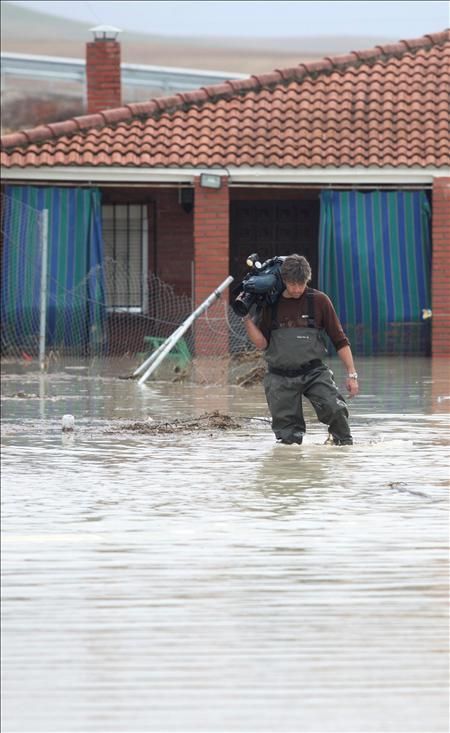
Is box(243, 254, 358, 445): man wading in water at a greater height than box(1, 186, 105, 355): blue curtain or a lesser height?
lesser

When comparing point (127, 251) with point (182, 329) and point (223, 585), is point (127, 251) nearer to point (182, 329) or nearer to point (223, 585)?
point (182, 329)

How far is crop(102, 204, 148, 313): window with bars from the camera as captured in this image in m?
24.5

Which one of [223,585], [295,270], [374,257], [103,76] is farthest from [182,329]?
[103,76]

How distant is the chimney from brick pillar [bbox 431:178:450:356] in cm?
685

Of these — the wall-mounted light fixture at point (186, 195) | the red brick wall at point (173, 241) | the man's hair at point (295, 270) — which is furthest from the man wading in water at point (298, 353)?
the red brick wall at point (173, 241)

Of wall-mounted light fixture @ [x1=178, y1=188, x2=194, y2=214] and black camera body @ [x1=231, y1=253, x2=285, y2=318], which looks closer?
black camera body @ [x1=231, y1=253, x2=285, y2=318]

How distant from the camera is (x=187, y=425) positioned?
13.6 meters

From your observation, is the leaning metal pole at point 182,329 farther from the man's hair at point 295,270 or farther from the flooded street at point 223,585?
the man's hair at point 295,270

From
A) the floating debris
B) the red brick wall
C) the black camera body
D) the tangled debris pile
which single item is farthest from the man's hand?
the red brick wall

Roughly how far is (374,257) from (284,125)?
235 centimetres

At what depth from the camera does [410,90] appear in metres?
24.4

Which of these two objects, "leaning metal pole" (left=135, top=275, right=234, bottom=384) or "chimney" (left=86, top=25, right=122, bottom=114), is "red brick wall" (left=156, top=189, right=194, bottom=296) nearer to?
"chimney" (left=86, top=25, right=122, bottom=114)

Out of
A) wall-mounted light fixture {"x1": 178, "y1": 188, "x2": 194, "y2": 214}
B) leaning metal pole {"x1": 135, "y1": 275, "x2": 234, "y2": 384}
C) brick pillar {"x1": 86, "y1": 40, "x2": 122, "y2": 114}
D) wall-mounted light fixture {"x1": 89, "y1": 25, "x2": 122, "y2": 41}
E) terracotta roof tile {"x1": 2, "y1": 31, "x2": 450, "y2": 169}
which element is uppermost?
wall-mounted light fixture {"x1": 89, "y1": 25, "x2": 122, "y2": 41}

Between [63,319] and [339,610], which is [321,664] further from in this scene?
[63,319]
